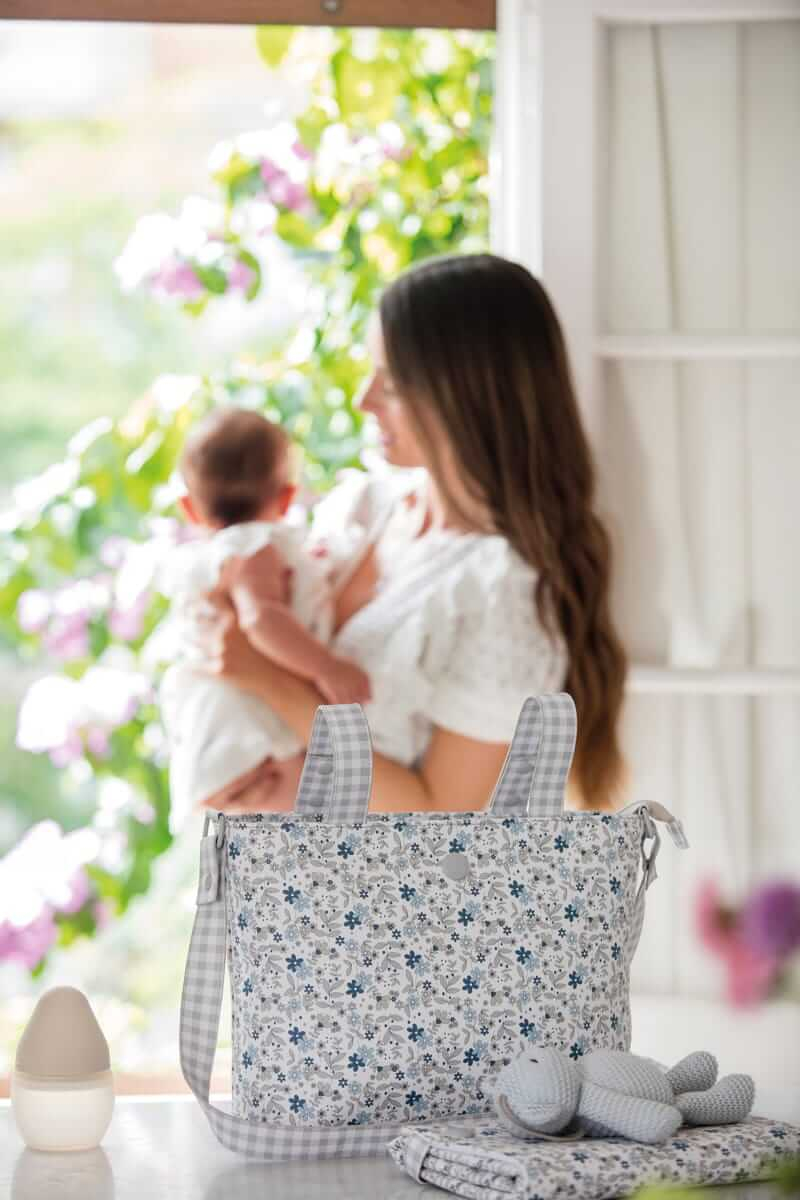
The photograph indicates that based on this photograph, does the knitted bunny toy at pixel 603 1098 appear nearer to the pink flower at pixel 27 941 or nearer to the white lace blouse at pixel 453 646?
the white lace blouse at pixel 453 646

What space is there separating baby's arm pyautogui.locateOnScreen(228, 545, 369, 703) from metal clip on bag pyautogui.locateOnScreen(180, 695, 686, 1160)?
0.90 metres

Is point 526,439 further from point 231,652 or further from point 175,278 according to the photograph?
point 175,278

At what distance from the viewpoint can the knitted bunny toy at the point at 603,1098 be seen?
838mm

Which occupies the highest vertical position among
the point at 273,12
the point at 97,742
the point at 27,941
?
the point at 273,12

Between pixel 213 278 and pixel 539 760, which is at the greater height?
pixel 213 278

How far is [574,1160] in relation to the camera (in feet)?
2.60

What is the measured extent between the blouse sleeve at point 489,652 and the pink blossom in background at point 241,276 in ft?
3.55

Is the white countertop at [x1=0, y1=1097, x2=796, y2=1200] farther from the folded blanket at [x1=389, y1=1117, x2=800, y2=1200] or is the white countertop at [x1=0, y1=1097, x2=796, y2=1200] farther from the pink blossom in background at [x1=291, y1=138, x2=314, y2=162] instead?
the pink blossom in background at [x1=291, y1=138, x2=314, y2=162]

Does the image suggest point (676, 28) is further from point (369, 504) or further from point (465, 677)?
point (465, 677)

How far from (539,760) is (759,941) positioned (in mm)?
678

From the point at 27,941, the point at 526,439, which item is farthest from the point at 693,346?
the point at 27,941

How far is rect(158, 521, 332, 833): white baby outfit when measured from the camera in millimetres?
1982

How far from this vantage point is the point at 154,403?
2.69 metres

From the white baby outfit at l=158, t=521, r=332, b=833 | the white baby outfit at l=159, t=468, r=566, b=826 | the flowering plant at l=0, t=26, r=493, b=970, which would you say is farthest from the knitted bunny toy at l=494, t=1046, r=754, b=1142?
the flowering plant at l=0, t=26, r=493, b=970
